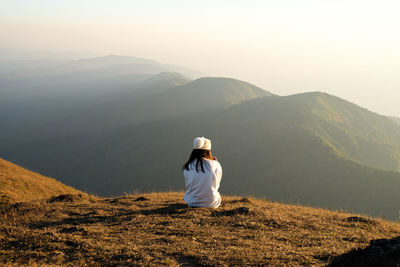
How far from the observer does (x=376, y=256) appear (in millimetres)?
5105

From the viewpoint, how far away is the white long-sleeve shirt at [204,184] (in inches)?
402

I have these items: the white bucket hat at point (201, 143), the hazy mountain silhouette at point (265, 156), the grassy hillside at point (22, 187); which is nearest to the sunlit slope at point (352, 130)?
the hazy mountain silhouette at point (265, 156)

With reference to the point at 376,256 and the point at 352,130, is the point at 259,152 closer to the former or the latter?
the point at 352,130

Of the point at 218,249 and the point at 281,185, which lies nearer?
the point at 218,249

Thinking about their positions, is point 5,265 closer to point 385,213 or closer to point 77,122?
point 385,213

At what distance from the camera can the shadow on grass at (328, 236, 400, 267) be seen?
497 centimetres

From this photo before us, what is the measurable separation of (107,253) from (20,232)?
8.39 feet

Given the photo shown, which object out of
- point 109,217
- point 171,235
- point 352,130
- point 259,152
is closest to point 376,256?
point 171,235

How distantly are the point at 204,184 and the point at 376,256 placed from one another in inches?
229

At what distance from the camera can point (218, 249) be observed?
23.5ft

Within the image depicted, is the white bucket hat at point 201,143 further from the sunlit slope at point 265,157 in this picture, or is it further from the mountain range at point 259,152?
the sunlit slope at point 265,157

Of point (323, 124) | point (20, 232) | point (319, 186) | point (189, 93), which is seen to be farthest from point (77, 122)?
point (20, 232)

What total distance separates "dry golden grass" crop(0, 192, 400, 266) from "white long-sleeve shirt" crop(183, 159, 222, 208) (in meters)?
0.29

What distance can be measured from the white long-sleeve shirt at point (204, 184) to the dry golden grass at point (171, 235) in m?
0.29
